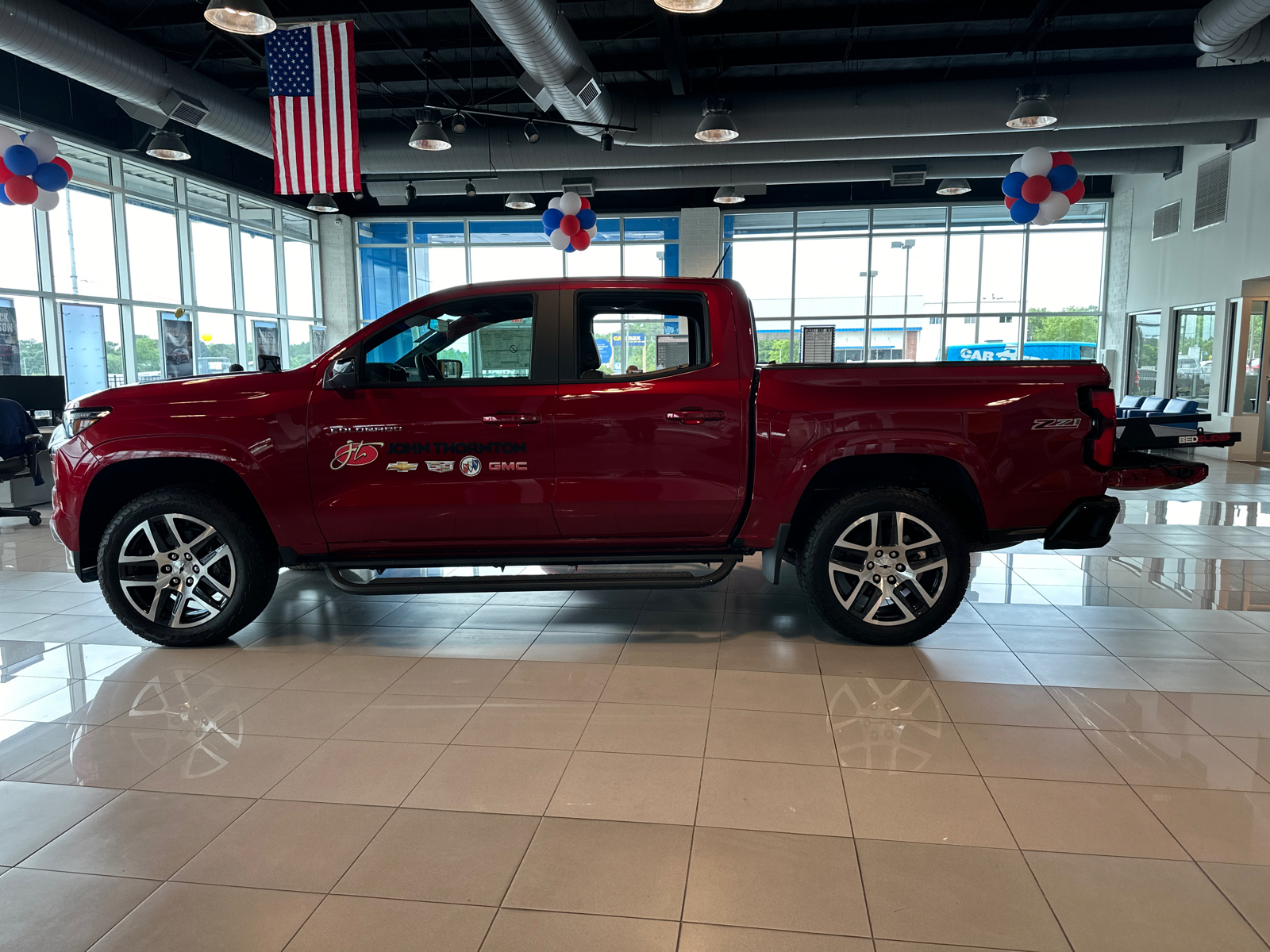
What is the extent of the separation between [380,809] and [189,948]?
23.4 inches

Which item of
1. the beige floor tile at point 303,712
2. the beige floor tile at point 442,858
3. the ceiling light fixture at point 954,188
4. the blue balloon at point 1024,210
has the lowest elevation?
the beige floor tile at point 303,712

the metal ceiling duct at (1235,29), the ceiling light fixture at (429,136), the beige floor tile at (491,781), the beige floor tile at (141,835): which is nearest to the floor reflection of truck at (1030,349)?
the metal ceiling duct at (1235,29)

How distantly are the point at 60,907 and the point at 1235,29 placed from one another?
9.73m

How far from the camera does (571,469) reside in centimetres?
338

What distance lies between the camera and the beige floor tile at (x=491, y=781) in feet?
7.38

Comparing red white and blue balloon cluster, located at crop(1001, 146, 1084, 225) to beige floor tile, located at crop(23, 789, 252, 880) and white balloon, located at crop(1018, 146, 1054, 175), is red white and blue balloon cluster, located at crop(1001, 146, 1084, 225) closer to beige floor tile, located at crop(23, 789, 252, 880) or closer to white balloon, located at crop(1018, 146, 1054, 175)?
white balloon, located at crop(1018, 146, 1054, 175)

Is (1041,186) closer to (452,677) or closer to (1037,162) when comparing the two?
(1037,162)

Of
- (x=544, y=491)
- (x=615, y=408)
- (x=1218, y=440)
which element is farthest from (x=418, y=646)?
(x=1218, y=440)

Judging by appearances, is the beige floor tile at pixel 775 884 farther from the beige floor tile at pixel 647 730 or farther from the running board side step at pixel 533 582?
the running board side step at pixel 533 582

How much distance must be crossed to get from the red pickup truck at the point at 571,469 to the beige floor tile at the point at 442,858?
1293 mm

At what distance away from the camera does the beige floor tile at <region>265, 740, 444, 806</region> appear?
2307 mm

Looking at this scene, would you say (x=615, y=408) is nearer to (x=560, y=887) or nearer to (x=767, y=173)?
(x=560, y=887)

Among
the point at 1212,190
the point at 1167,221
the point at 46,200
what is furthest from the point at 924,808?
the point at 1167,221

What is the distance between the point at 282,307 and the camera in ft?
52.0
